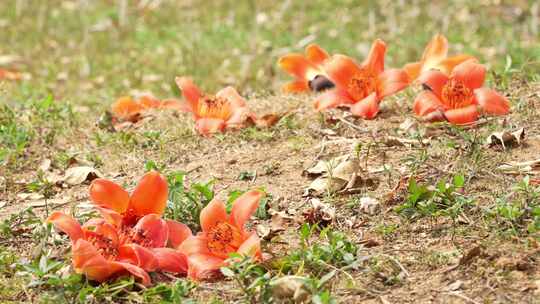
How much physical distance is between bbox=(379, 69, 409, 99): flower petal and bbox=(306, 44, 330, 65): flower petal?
0.46m

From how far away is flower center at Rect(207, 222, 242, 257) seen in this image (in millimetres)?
2705

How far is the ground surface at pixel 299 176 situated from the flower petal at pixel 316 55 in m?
0.21

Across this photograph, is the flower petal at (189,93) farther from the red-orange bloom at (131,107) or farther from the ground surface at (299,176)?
the red-orange bloom at (131,107)

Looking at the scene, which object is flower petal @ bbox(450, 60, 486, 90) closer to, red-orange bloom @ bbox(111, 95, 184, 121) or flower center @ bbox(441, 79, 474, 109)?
flower center @ bbox(441, 79, 474, 109)

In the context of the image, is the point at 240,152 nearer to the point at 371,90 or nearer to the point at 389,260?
the point at 371,90

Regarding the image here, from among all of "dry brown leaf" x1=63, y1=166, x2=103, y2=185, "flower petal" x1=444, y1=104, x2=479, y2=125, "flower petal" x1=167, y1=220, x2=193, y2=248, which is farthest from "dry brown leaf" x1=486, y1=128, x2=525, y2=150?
"dry brown leaf" x1=63, y1=166, x2=103, y2=185

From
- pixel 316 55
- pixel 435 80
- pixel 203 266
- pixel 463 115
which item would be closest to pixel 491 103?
pixel 463 115

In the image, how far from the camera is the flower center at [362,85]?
12.6 feet

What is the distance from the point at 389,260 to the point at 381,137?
40.8 inches

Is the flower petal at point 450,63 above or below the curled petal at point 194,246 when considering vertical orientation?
above

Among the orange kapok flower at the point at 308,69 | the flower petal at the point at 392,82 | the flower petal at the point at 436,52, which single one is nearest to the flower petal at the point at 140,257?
the flower petal at the point at 392,82

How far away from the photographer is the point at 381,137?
3.61 metres

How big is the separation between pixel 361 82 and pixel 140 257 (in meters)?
1.56

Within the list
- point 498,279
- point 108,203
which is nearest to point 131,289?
point 108,203
